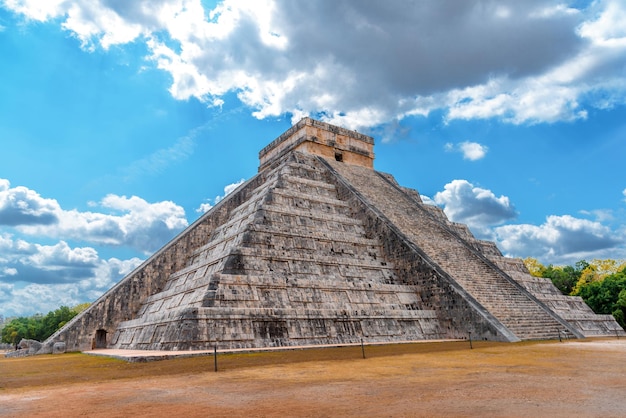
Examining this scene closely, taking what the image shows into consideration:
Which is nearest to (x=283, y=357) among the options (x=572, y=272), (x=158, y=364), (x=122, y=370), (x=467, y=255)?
(x=158, y=364)

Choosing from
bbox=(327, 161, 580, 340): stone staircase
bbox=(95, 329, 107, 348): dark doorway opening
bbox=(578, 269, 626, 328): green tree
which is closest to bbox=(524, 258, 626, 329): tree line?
bbox=(578, 269, 626, 328): green tree

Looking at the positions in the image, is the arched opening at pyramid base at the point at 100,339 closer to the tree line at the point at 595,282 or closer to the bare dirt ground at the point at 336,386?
the bare dirt ground at the point at 336,386

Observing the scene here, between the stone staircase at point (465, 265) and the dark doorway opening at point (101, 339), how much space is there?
1315cm

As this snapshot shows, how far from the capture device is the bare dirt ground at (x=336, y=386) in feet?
17.0

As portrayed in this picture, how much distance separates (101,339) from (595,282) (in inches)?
1213

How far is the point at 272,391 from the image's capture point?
6.60 m

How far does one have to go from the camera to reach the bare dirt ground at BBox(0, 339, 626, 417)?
5.17 meters

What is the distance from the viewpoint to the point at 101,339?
59.8 feet

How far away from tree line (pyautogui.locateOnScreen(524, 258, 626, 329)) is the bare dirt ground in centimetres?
1843

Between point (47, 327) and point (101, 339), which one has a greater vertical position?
point (47, 327)

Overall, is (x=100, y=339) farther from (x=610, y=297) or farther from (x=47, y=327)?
(x=610, y=297)

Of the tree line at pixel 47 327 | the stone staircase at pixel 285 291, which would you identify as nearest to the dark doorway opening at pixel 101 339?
the stone staircase at pixel 285 291

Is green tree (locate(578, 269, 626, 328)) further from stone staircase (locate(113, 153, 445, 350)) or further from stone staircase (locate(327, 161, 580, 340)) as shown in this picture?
stone staircase (locate(113, 153, 445, 350))

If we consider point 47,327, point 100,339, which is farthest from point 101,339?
point 47,327
